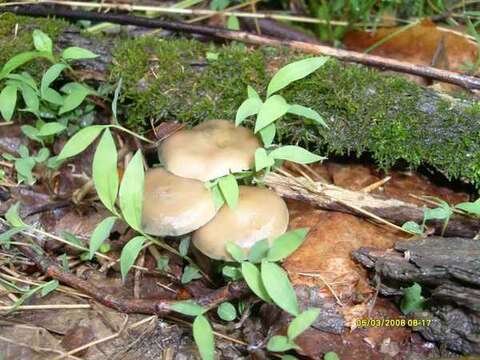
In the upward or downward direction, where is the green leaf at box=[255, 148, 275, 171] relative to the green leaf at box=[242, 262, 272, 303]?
upward

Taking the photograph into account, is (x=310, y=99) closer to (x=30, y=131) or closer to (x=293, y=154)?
(x=293, y=154)

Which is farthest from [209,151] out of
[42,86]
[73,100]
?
[42,86]

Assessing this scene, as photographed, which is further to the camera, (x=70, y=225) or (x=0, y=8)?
(x=0, y=8)

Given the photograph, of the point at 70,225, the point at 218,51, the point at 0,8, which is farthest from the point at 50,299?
the point at 0,8

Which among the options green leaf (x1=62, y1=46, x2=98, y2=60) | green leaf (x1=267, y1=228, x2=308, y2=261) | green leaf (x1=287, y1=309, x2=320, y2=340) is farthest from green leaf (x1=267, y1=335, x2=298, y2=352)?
green leaf (x1=62, y1=46, x2=98, y2=60)

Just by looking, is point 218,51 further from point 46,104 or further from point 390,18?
point 390,18
